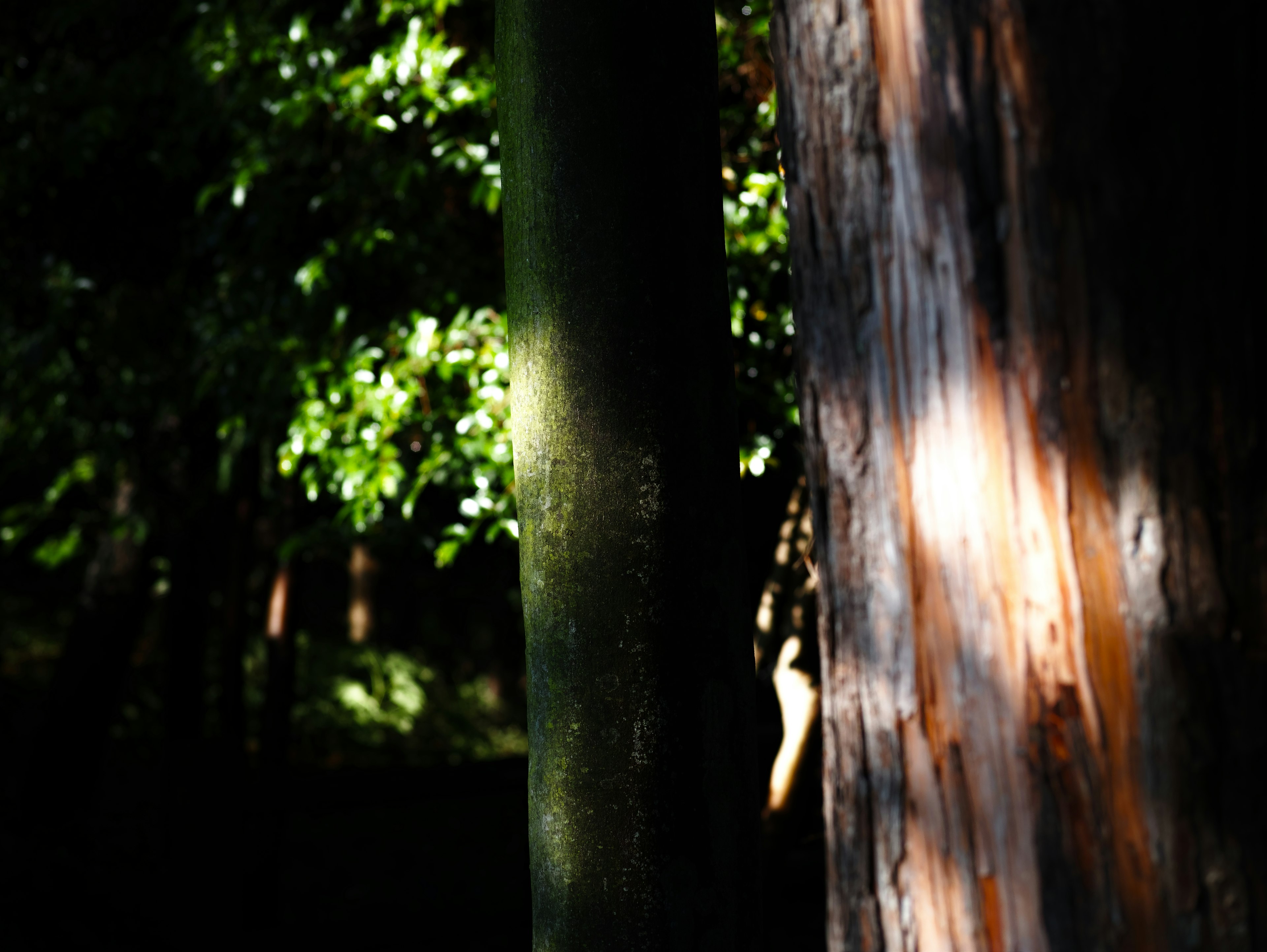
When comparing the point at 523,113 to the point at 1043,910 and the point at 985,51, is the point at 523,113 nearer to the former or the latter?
the point at 985,51

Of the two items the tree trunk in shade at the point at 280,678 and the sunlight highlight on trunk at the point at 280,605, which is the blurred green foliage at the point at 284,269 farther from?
the tree trunk in shade at the point at 280,678

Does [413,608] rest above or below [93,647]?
above

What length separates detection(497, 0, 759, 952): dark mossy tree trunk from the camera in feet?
6.27

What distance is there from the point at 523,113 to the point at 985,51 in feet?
3.75

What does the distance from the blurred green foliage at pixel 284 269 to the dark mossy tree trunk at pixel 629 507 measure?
0.11 metres

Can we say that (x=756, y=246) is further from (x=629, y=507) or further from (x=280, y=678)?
(x=280, y=678)

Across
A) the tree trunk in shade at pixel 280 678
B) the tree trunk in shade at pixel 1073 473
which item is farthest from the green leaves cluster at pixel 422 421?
the tree trunk in shade at pixel 280 678

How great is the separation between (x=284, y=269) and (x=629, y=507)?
4594 mm

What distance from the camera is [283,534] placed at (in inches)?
296

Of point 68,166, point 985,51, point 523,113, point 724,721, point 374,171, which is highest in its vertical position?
point 68,166

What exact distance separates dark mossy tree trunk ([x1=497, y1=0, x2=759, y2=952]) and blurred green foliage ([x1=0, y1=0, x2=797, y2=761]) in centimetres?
11

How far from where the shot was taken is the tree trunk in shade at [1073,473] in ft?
3.52

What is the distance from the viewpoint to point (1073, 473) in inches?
43.8

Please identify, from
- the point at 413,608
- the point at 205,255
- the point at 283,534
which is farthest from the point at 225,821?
the point at 413,608
